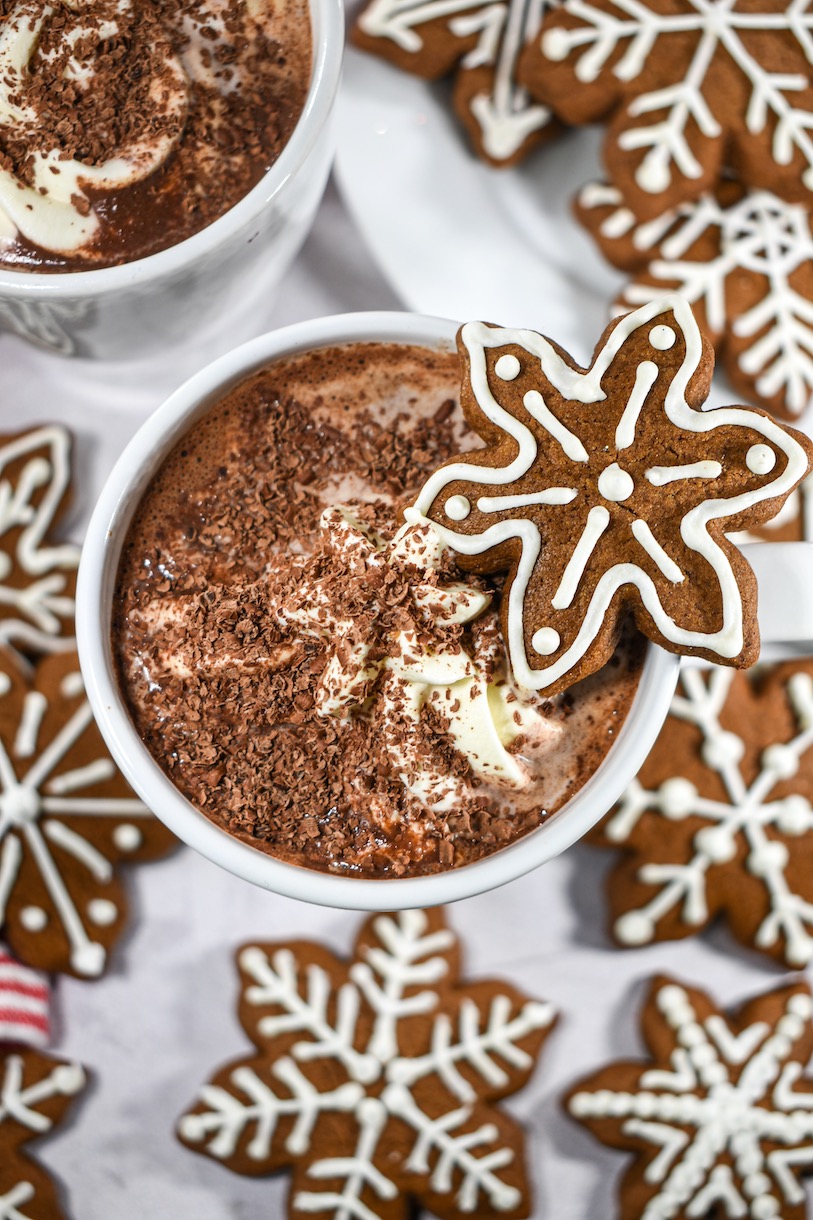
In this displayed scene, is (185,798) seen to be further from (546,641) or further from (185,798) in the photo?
(546,641)

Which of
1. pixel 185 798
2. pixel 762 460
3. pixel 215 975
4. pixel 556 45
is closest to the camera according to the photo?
pixel 762 460

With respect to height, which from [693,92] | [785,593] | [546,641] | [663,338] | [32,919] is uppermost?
[693,92]

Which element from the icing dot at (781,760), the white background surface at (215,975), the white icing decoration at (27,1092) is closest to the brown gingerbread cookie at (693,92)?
the white background surface at (215,975)

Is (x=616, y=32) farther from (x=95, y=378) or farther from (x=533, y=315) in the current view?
(x=95, y=378)

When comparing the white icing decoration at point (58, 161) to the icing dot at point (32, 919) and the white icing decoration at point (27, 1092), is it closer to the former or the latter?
the icing dot at point (32, 919)

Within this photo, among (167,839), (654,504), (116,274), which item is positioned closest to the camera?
(654,504)

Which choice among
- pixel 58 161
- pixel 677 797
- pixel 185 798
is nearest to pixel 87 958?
pixel 185 798

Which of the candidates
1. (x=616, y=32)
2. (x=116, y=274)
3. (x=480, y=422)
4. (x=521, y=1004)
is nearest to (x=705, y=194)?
(x=616, y=32)
